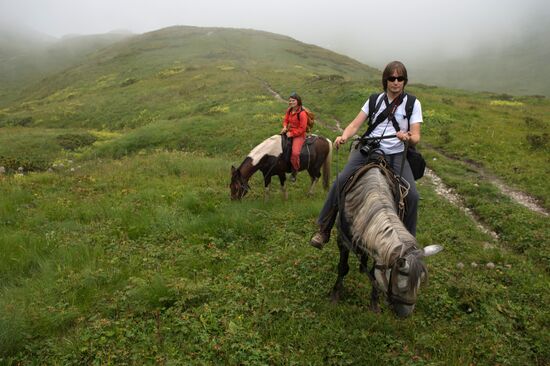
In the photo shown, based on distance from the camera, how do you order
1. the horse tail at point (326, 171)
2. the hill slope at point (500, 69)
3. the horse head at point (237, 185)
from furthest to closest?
1. the hill slope at point (500, 69)
2. the horse tail at point (326, 171)
3. the horse head at point (237, 185)

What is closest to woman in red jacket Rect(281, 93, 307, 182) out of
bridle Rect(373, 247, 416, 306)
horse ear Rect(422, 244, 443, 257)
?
bridle Rect(373, 247, 416, 306)

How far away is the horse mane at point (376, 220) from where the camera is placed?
4629 millimetres

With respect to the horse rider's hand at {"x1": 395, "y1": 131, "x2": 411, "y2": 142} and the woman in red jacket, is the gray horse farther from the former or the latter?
the woman in red jacket

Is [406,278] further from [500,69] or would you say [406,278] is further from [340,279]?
[500,69]

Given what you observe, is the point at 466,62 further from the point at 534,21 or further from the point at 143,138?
the point at 143,138

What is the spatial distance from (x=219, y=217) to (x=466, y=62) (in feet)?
520

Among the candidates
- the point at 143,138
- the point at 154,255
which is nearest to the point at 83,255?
the point at 154,255

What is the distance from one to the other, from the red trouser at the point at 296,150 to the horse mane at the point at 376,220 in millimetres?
5795

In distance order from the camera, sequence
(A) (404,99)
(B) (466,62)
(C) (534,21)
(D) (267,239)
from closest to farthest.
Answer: (A) (404,99) → (D) (267,239) → (B) (466,62) → (C) (534,21)

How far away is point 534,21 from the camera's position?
175 metres

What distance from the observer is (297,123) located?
39.1 feet

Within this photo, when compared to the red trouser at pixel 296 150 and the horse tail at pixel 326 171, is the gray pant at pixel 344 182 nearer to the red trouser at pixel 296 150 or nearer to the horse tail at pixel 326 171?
the red trouser at pixel 296 150

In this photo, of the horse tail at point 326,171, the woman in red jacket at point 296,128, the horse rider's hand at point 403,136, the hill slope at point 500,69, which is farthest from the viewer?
the hill slope at point 500,69

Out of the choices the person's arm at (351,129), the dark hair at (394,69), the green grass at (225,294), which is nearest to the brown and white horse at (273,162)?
the green grass at (225,294)
